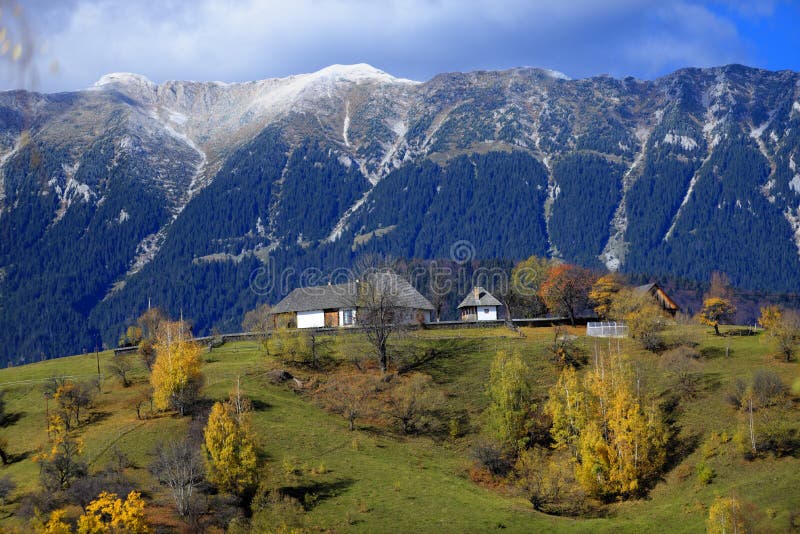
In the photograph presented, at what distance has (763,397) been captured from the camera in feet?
227

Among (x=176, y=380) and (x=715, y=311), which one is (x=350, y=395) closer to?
(x=176, y=380)

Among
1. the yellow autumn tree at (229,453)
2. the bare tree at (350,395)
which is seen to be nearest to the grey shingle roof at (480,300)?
the bare tree at (350,395)

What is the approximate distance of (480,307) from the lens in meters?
122

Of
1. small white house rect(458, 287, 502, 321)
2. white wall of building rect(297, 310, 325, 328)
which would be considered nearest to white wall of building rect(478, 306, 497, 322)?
small white house rect(458, 287, 502, 321)

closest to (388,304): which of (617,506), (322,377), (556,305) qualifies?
(322,377)

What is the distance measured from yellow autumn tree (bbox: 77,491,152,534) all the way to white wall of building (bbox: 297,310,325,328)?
63053 mm

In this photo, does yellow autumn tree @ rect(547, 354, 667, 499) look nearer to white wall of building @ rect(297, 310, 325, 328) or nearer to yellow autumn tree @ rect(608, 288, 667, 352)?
yellow autumn tree @ rect(608, 288, 667, 352)

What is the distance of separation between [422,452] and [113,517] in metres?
30.5

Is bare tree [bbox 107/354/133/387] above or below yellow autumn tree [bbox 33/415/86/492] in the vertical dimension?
above

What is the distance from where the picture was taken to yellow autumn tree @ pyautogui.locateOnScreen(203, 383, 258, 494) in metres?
60.9

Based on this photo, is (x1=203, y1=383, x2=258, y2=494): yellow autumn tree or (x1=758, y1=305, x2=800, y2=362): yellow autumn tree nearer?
(x1=203, y1=383, x2=258, y2=494): yellow autumn tree

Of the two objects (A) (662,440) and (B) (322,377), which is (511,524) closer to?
(A) (662,440)

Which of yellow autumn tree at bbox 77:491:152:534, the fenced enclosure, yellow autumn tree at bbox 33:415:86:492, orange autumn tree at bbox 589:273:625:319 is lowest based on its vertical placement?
yellow autumn tree at bbox 77:491:152:534

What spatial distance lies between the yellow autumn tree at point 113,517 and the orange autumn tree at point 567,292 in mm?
68542
